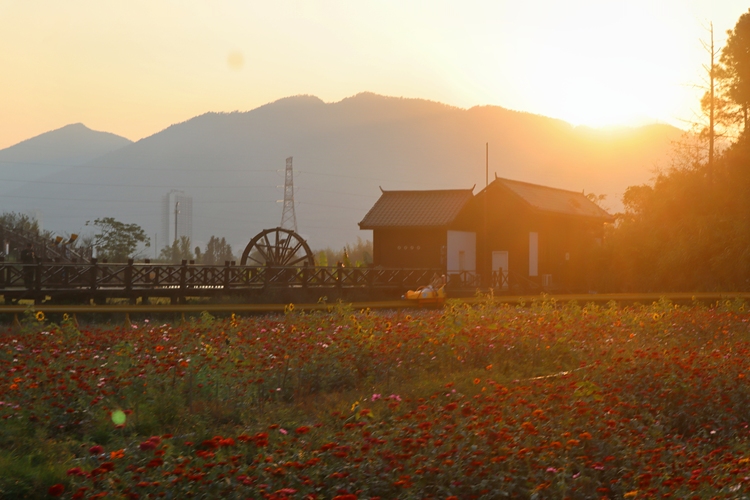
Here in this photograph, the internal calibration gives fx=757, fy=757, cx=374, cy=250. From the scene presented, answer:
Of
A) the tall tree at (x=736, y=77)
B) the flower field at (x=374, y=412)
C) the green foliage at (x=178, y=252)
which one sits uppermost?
the tall tree at (x=736, y=77)

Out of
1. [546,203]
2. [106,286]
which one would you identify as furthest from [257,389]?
[546,203]

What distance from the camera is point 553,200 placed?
47.6 metres

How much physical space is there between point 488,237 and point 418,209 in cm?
464

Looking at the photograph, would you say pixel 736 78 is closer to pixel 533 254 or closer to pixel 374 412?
pixel 533 254

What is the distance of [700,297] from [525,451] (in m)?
22.1

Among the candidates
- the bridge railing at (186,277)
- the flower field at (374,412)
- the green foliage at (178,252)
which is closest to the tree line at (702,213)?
the bridge railing at (186,277)

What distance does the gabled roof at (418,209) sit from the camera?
141ft

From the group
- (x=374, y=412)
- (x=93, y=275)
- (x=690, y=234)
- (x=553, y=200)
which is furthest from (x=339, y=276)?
(x=374, y=412)

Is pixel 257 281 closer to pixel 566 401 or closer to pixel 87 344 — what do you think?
pixel 87 344

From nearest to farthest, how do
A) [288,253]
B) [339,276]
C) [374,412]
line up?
[374,412], [339,276], [288,253]

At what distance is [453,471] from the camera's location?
5.55 m

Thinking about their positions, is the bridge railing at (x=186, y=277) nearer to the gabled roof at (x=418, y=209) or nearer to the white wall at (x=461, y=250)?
the white wall at (x=461, y=250)

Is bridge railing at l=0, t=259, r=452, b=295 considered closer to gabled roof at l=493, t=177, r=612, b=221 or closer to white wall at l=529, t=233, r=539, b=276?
white wall at l=529, t=233, r=539, b=276

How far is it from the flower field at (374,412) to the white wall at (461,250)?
1105 inches
